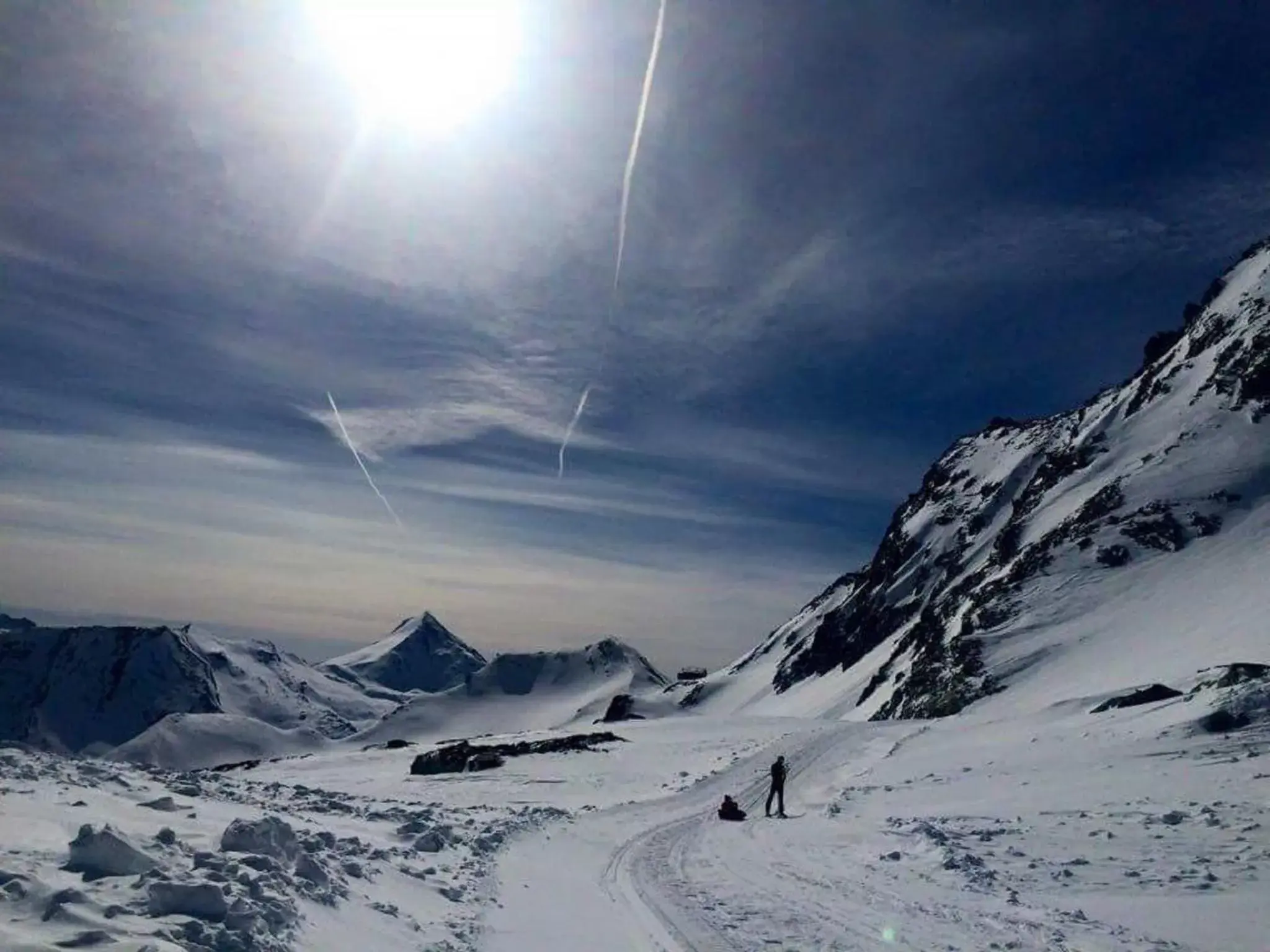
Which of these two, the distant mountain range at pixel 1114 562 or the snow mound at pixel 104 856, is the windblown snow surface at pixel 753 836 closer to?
the snow mound at pixel 104 856

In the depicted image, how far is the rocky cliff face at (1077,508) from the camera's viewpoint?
229ft

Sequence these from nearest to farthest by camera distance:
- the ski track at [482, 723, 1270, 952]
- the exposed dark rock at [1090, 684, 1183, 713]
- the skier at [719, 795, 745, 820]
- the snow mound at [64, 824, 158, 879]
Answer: the snow mound at [64, 824, 158, 879]
the ski track at [482, 723, 1270, 952]
the skier at [719, 795, 745, 820]
the exposed dark rock at [1090, 684, 1183, 713]

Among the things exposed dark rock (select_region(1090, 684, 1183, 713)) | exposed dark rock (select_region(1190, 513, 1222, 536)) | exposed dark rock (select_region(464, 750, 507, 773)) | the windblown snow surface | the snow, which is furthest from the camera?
exposed dark rock (select_region(1190, 513, 1222, 536))

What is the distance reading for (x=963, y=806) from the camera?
20047 mm

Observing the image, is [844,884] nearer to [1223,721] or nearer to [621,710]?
[1223,721]

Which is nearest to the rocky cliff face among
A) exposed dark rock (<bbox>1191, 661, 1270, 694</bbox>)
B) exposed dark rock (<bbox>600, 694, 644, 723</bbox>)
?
exposed dark rock (<bbox>1191, 661, 1270, 694</bbox>)

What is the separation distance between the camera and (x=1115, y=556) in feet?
232

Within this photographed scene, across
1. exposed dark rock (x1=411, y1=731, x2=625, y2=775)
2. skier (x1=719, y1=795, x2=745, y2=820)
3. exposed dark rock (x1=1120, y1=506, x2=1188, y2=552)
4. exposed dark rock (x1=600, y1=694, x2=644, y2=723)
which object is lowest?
exposed dark rock (x1=600, y1=694, x2=644, y2=723)

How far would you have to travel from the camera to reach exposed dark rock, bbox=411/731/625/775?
47.5 m

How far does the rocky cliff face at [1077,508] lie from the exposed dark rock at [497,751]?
25214 mm

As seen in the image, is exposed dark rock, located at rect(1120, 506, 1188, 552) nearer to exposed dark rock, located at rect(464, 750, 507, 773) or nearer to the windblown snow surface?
the windblown snow surface

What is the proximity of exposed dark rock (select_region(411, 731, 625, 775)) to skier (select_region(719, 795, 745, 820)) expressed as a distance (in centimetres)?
2433

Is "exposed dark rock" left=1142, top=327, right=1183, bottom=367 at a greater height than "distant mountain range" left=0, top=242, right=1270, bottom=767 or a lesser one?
greater

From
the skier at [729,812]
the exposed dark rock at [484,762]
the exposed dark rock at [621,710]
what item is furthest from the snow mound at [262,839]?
the exposed dark rock at [621,710]
